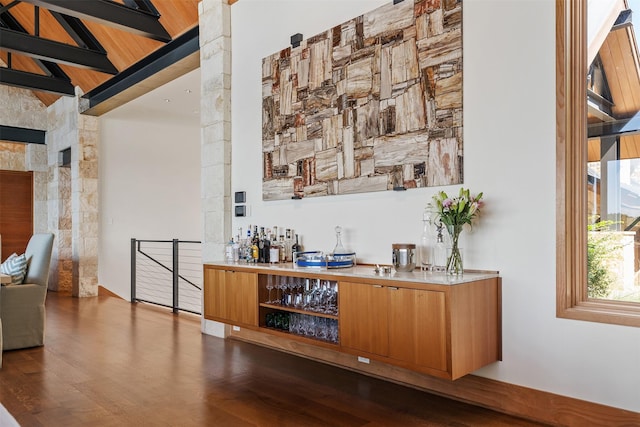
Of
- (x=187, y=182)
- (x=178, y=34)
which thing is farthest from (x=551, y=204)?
(x=187, y=182)

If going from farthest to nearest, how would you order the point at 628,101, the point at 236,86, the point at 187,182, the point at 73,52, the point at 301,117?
the point at 187,182 < the point at 73,52 < the point at 236,86 < the point at 301,117 < the point at 628,101

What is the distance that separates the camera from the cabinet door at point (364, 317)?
2.70m

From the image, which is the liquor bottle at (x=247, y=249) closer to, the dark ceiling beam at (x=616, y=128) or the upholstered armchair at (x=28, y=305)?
the upholstered armchair at (x=28, y=305)

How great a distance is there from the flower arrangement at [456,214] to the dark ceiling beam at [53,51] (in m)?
5.64

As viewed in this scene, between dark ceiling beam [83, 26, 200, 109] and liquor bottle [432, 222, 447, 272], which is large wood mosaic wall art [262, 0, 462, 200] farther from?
dark ceiling beam [83, 26, 200, 109]

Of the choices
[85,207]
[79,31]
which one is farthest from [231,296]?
[85,207]

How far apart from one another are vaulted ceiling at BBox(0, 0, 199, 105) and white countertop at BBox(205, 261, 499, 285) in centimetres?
295

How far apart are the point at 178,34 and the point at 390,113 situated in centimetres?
333

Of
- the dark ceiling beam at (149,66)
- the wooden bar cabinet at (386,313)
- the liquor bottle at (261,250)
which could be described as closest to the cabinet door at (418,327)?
the wooden bar cabinet at (386,313)

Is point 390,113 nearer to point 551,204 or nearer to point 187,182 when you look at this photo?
point 551,204

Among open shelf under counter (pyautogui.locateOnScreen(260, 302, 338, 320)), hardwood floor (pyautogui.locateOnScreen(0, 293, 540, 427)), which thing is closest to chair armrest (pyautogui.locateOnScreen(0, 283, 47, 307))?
hardwood floor (pyautogui.locateOnScreen(0, 293, 540, 427))

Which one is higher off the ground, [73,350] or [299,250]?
[299,250]

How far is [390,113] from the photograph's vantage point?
10.5 ft

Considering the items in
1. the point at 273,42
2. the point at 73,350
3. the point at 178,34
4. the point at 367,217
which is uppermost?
the point at 178,34
